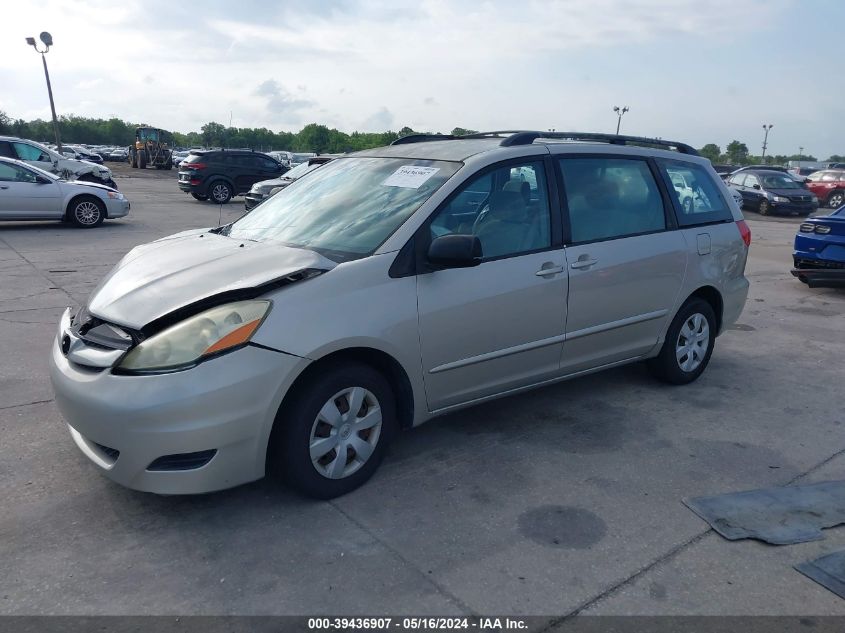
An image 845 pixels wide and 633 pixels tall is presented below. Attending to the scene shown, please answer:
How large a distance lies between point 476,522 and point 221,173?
2049 cm

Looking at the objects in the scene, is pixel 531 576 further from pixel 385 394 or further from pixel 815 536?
pixel 815 536

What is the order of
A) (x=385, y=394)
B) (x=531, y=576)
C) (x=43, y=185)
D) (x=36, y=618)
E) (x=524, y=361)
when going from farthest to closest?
(x=43, y=185), (x=524, y=361), (x=385, y=394), (x=531, y=576), (x=36, y=618)

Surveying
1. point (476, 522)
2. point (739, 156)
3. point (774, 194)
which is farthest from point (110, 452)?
point (739, 156)

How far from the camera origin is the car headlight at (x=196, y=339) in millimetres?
3113

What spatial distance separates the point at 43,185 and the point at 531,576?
13.5 metres

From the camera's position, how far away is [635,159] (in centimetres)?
505

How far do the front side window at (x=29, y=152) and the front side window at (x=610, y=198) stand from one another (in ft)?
54.5

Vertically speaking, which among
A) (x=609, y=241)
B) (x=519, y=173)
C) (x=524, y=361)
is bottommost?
(x=524, y=361)

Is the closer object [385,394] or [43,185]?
[385,394]

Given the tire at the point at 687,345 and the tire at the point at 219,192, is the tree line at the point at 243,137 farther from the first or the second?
the tire at the point at 687,345

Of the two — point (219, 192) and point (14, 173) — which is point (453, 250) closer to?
point (14, 173)

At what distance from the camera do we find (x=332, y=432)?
11.4 ft

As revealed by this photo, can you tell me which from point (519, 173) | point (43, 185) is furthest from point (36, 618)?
point (43, 185)

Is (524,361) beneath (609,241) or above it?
beneath
